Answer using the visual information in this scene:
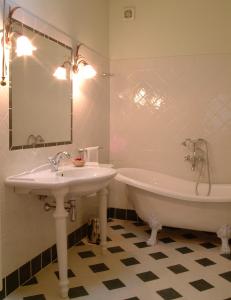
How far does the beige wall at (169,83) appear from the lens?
3.47 meters

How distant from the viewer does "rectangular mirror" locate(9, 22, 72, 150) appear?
7.29 feet

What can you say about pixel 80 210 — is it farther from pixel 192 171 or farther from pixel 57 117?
pixel 192 171

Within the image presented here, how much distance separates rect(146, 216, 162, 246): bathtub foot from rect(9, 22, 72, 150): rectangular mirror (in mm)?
1135

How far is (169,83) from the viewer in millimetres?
3650

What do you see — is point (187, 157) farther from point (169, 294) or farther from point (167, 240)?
point (169, 294)

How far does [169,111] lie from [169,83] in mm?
326

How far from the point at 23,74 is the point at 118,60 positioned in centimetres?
179

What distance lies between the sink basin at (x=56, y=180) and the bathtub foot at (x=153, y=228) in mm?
841

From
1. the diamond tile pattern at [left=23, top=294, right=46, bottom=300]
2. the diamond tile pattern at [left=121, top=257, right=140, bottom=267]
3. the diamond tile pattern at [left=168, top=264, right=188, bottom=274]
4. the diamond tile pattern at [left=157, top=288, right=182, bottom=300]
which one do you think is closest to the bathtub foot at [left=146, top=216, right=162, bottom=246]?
the diamond tile pattern at [left=121, top=257, right=140, bottom=267]

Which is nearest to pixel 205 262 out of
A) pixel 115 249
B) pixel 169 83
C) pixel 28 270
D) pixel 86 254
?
pixel 115 249

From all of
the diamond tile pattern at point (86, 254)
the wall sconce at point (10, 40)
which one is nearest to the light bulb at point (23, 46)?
the wall sconce at point (10, 40)

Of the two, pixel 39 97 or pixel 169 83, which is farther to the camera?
pixel 169 83

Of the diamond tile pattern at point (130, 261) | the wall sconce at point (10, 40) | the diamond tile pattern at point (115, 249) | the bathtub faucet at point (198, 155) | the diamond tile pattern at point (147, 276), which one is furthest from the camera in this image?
the bathtub faucet at point (198, 155)

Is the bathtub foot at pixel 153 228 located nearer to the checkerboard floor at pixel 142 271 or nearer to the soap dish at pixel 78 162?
the checkerboard floor at pixel 142 271
